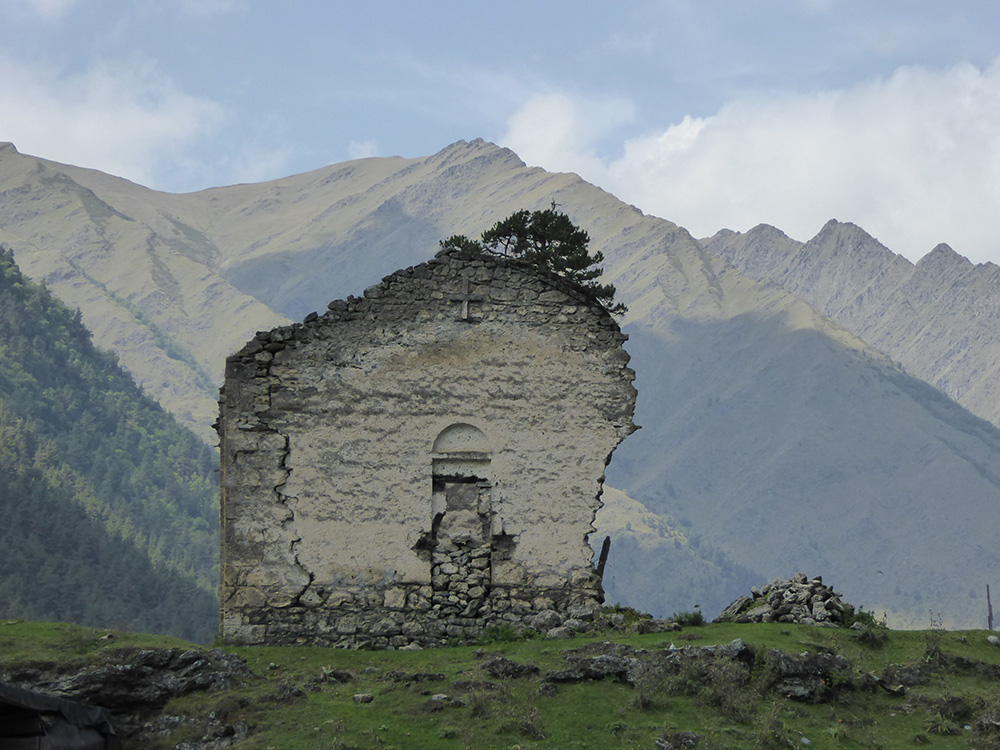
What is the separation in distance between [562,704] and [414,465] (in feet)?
17.1

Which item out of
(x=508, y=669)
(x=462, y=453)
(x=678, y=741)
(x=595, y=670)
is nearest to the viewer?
(x=678, y=741)

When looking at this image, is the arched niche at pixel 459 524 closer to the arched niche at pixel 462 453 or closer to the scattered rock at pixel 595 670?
the arched niche at pixel 462 453

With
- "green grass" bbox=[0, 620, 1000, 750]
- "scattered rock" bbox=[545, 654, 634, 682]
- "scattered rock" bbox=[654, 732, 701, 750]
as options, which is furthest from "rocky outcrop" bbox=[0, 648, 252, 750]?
"scattered rock" bbox=[654, 732, 701, 750]

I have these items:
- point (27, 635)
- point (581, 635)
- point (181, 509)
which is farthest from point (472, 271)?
point (181, 509)

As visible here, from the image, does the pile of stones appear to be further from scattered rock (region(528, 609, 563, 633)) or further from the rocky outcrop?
the rocky outcrop

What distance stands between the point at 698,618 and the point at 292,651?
557 cm

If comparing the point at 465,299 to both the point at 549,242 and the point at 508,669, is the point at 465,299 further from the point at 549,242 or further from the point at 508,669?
the point at 549,242

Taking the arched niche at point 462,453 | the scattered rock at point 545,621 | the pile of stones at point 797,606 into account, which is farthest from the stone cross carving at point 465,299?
the pile of stones at point 797,606

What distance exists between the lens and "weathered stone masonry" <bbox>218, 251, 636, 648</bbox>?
1725cm

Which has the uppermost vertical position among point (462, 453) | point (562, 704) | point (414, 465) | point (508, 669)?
point (462, 453)

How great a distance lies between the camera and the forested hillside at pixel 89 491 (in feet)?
316

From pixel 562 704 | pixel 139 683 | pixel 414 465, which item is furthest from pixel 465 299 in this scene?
pixel 139 683

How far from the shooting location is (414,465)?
17.5m

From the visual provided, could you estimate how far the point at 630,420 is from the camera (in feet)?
59.0
